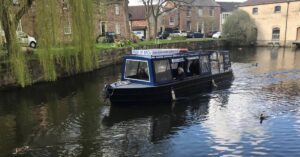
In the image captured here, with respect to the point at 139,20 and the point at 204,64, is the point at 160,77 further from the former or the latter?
the point at 139,20

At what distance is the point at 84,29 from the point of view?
17.9m

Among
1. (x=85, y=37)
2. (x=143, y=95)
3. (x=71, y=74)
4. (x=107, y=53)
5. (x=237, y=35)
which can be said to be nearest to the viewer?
(x=143, y=95)

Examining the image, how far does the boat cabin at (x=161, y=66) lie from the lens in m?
14.4

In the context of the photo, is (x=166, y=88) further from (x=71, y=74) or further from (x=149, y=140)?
(x=71, y=74)

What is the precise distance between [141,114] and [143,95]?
1.04m

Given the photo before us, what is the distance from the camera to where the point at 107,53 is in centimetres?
2789

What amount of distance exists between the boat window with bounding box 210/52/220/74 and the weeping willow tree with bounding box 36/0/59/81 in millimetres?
9067

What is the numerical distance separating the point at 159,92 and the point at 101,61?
13.5 metres

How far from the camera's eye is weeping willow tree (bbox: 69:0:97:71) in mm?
17484

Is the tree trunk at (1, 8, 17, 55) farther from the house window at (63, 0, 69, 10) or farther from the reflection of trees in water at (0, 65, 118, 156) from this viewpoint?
the house window at (63, 0, 69, 10)

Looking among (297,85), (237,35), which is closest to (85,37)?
(297,85)

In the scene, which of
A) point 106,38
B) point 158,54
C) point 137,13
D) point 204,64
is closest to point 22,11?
point 158,54

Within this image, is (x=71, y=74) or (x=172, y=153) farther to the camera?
(x=71, y=74)

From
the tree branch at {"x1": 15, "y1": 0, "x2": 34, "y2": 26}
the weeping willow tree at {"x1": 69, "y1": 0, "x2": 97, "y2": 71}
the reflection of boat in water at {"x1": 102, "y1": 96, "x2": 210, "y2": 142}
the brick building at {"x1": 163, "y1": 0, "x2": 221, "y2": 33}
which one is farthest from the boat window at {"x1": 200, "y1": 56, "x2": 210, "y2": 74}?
the brick building at {"x1": 163, "y1": 0, "x2": 221, "y2": 33}
